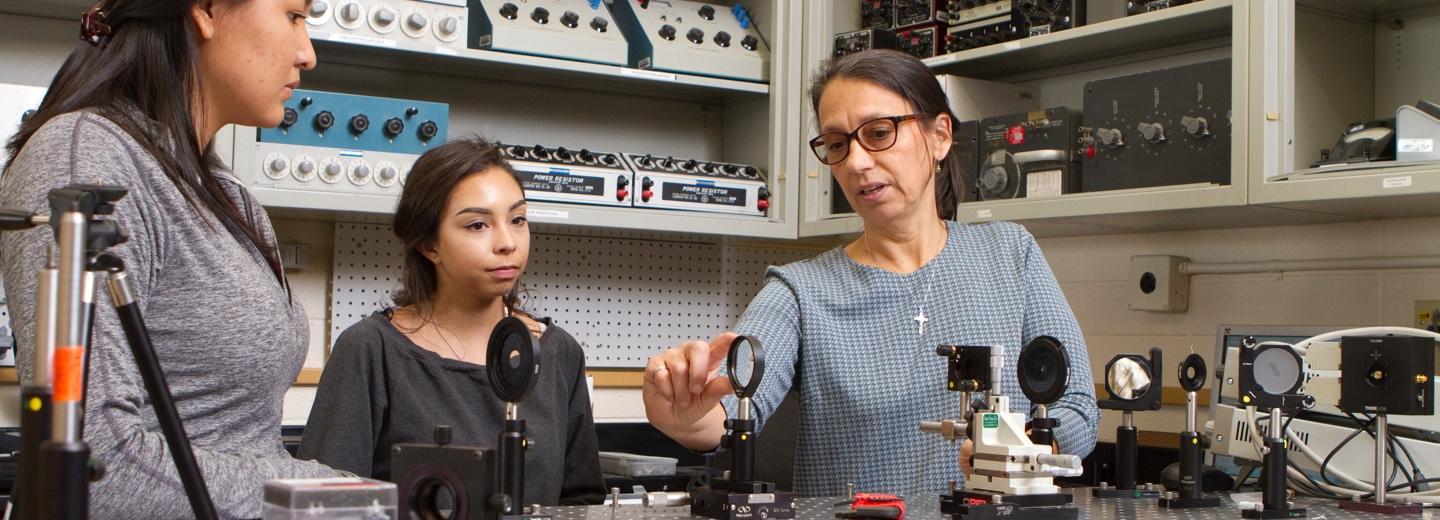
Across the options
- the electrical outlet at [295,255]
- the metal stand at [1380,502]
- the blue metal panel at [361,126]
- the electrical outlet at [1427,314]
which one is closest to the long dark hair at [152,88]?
the metal stand at [1380,502]

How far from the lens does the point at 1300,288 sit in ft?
8.73

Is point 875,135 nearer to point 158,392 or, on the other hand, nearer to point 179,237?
point 179,237

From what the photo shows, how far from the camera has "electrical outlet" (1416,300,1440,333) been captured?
2418 millimetres

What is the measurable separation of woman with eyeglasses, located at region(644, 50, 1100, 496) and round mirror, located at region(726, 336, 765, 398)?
0.28 meters

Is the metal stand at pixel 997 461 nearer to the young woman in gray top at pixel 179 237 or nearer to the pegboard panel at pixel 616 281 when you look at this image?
the young woman in gray top at pixel 179 237

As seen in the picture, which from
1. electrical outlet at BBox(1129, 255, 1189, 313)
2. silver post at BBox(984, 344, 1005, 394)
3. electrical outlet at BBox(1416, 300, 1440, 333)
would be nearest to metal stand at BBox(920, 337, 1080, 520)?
silver post at BBox(984, 344, 1005, 394)

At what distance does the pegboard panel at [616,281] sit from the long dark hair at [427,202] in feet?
3.67

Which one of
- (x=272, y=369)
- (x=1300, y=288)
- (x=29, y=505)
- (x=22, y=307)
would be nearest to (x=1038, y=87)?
(x=1300, y=288)

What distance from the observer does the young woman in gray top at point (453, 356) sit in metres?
1.79

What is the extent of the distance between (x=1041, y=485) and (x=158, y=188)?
2.68 ft

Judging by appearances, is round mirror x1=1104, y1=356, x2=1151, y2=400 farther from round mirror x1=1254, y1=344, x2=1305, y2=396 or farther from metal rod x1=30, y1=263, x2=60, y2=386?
metal rod x1=30, y1=263, x2=60, y2=386

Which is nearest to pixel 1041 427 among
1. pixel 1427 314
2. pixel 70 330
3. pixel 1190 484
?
pixel 1190 484

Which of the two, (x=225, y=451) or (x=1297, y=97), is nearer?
(x=225, y=451)

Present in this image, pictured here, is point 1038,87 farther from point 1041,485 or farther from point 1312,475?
point 1041,485
